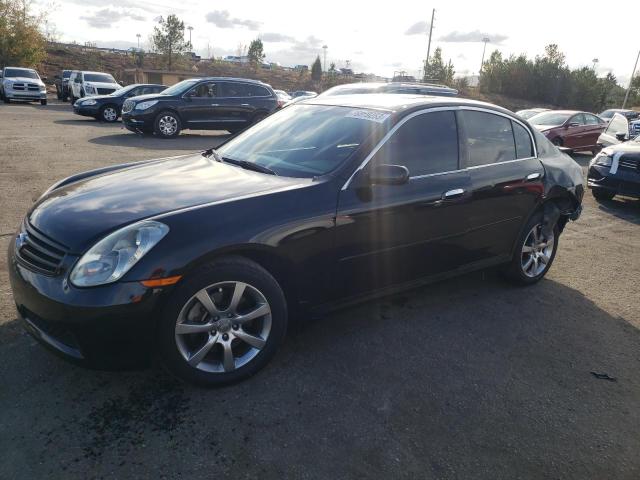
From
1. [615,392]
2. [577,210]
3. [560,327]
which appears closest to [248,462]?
[615,392]

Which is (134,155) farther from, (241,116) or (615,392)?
(615,392)

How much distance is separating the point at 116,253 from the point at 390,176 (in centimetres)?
168

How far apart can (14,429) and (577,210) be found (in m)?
4.86

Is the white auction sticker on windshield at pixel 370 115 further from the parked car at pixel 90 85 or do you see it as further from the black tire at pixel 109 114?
the parked car at pixel 90 85

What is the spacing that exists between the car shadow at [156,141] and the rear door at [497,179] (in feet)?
29.9

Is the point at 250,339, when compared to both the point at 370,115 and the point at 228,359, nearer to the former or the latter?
the point at 228,359

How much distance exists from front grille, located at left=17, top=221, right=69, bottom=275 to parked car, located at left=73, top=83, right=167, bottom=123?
15889 millimetres

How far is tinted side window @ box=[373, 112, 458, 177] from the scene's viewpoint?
3.38 meters

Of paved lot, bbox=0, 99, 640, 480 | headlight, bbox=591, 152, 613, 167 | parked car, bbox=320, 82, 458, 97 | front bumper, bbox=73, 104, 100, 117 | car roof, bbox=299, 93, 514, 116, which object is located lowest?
paved lot, bbox=0, 99, 640, 480

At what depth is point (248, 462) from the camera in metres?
2.28

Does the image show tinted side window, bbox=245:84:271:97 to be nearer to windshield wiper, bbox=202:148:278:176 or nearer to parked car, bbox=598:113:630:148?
parked car, bbox=598:113:630:148

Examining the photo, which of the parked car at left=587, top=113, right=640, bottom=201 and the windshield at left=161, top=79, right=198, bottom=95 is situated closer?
the parked car at left=587, top=113, right=640, bottom=201

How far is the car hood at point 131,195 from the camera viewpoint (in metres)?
2.62

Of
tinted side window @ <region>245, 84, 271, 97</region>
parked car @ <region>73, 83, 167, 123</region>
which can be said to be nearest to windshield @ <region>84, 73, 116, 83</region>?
parked car @ <region>73, 83, 167, 123</region>
